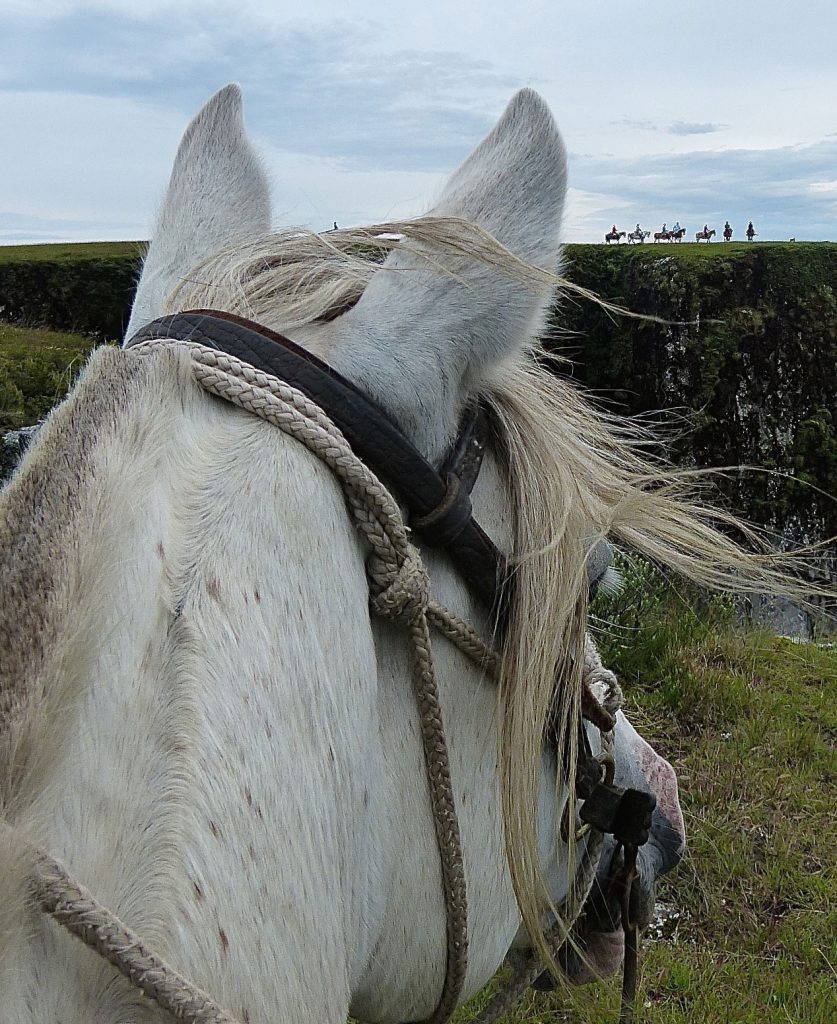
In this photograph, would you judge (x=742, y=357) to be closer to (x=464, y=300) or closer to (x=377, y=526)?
(x=464, y=300)

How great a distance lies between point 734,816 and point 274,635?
3.98m

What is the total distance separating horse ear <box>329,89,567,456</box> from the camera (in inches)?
39.3

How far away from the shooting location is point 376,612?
3.25 ft

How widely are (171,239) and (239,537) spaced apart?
1.80ft

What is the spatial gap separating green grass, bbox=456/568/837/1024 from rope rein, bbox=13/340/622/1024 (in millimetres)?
776

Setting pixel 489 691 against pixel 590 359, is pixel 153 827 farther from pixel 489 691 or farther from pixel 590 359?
pixel 590 359

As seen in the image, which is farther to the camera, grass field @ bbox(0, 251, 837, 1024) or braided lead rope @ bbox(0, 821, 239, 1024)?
grass field @ bbox(0, 251, 837, 1024)

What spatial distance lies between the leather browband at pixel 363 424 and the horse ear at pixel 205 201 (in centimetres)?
15

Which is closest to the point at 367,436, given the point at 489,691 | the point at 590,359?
the point at 489,691

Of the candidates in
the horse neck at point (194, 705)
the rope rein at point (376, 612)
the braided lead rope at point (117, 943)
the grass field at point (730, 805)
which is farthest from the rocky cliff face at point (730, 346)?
the braided lead rope at point (117, 943)

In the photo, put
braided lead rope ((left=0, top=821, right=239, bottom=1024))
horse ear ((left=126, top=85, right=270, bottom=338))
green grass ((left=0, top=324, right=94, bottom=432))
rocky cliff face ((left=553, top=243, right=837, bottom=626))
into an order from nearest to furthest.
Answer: braided lead rope ((left=0, top=821, right=239, bottom=1024)), horse ear ((left=126, top=85, right=270, bottom=338)), green grass ((left=0, top=324, right=94, bottom=432)), rocky cliff face ((left=553, top=243, right=837, bottom=626))

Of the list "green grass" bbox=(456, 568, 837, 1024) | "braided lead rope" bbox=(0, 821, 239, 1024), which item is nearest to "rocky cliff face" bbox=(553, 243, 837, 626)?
"green grass" bbox=(456, 568, 837, 1024)

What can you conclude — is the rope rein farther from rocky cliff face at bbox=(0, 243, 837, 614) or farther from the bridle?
rocky cliff face at bbox=(0, 243, 837, 614)

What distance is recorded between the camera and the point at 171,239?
1195mm
